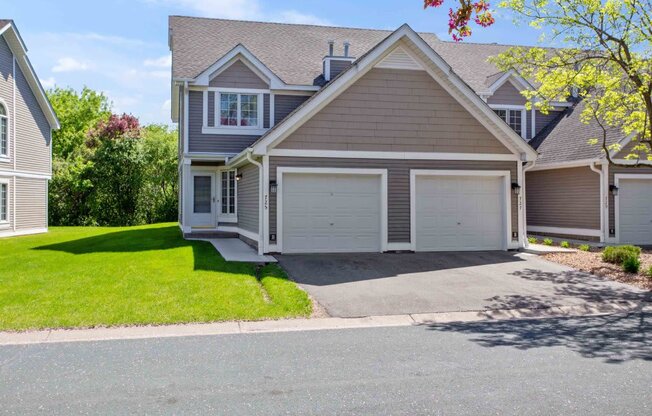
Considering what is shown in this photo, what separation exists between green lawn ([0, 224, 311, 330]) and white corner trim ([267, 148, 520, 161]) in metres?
3.35

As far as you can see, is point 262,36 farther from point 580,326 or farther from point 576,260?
point 580,326

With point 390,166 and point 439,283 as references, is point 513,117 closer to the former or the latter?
point 390,166

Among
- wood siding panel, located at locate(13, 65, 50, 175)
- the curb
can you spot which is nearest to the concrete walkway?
the curb

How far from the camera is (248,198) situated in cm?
1664

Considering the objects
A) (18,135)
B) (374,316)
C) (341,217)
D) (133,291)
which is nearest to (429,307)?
(374,316)

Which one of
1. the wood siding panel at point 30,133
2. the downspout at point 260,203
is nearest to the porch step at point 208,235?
Answer: the downspout at point 260,203

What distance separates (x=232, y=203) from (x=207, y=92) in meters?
4.15

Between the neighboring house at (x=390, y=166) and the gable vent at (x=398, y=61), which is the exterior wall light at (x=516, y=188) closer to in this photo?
the neighboring house at (x=390, y=166)

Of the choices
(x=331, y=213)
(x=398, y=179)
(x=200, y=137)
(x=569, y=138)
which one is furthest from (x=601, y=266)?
(x=200, y=137)

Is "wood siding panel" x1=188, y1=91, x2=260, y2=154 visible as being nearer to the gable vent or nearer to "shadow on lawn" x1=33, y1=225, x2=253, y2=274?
"shadow on lawn" x1=33, y1=225, x2=253, y2=274

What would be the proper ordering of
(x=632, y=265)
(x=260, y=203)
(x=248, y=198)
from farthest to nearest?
(x=248, y=198)
(x=260, y=203)
(x=632, y=265)

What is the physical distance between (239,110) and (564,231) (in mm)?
12750

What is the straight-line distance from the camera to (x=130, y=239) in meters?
17.7

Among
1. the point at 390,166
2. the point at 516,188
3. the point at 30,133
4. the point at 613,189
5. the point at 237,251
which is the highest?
the point at 30,133
